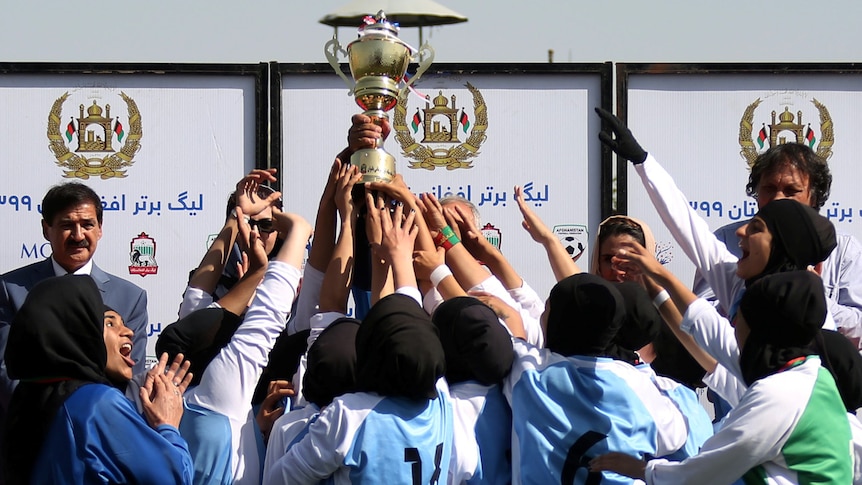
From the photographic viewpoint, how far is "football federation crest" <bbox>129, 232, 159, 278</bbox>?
23.7ft

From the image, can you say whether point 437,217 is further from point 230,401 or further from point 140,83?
point 140,83

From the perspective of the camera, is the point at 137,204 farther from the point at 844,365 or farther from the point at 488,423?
the point at 844,365

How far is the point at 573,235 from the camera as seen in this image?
23.8 ft

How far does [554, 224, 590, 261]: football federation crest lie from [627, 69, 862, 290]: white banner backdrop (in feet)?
1.53

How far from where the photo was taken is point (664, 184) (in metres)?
4.43

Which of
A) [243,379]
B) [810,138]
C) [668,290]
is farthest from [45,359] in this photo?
Result: [810,138]

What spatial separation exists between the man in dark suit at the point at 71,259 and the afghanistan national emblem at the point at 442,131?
7.88ft

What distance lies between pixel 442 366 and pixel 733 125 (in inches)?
172

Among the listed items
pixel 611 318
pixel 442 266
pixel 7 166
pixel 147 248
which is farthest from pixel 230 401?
pixel 7 166

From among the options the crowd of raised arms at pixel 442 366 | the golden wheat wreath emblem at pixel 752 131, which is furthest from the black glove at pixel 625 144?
the golden wheat wreath emblem at pixel 752 131

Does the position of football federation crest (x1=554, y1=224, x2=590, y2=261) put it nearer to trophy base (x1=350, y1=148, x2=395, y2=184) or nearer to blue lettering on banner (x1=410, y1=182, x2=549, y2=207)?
blue lettering on banner (x1=410, y1=182, x2=549, y2=207)

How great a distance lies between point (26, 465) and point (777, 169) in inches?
128

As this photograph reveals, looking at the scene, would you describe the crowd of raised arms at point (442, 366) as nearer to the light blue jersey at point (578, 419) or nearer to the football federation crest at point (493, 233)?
the light blue jersey at point (578, 419)

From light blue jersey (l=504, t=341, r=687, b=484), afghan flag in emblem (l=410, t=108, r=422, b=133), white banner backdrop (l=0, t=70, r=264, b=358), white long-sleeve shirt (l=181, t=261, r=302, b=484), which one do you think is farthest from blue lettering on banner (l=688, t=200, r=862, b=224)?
white long-sleeve shirt (l=181, t=261, r=302, b=484)
